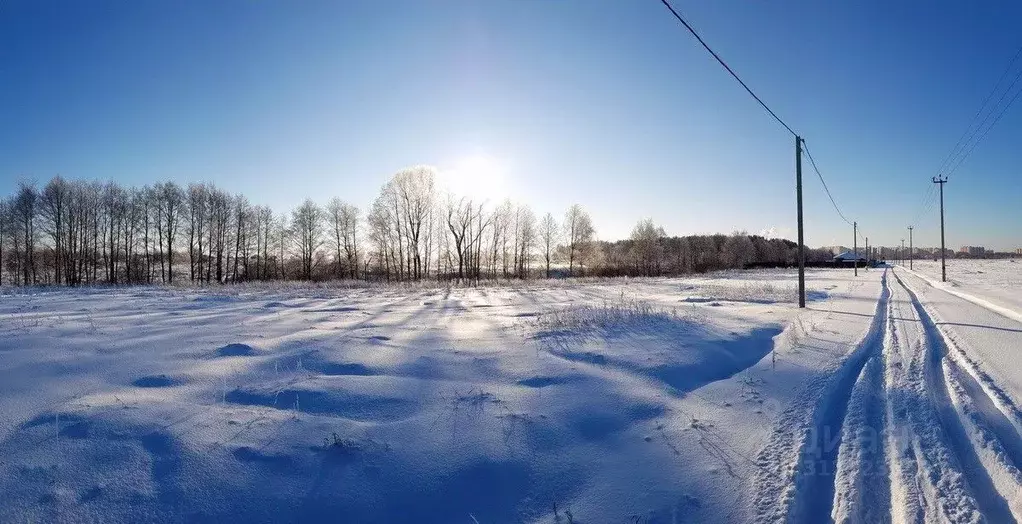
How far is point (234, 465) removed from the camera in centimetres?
335

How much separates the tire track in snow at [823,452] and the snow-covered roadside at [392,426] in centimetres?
16

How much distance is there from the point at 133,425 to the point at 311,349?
3063 millimetres

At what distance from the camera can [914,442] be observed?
158 inches

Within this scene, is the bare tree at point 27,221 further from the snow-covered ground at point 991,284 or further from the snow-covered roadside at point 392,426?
the snow-covered ground at point 991,284

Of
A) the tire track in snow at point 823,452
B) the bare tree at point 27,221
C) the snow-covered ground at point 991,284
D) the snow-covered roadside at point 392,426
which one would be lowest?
the snow-covered ground at point 991,284

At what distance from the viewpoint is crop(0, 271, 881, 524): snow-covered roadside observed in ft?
10.0

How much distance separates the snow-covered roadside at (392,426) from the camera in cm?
305

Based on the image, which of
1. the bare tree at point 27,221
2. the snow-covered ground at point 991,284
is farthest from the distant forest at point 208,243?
the snow-covered ground at point 991,284

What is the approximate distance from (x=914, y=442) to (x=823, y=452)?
0.96 metres

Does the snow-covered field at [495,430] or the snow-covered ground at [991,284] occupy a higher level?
the snow-covered field at [495,430]

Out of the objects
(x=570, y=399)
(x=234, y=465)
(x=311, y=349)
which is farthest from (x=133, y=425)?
(x=570, y=399)

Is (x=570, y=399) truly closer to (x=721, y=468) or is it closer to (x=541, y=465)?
(x=541, y=465)

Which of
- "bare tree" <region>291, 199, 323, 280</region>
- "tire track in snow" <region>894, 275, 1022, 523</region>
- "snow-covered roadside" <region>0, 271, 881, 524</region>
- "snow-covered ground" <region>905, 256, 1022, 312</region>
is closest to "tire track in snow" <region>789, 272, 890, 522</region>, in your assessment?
"snow-covered roadside" <region>0, 271, 881, 524</region>

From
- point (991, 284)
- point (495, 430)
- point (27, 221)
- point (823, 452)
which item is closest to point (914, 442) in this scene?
point (823, 452)
